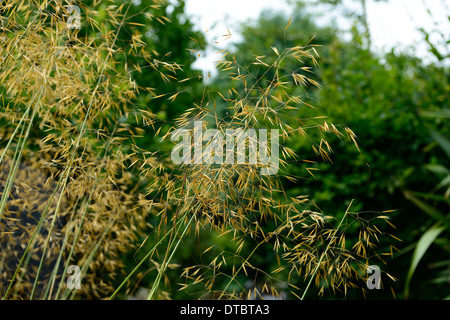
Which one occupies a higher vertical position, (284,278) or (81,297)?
(284,278)

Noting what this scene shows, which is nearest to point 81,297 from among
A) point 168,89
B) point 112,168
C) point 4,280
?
point 4,280

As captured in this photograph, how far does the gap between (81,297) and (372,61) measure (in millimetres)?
2852

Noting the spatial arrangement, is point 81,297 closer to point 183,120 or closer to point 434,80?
point 183,120

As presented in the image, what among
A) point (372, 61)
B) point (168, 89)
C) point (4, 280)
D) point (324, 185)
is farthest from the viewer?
point (372, 61)

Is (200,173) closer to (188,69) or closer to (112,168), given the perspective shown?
(112,168)

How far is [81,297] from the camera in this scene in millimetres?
1835

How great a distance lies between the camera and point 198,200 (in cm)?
107
